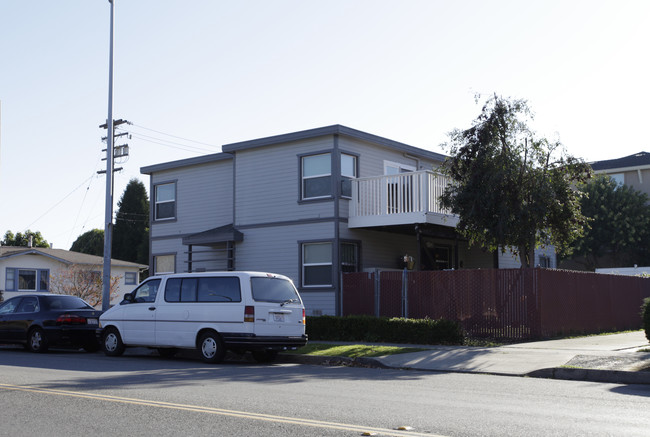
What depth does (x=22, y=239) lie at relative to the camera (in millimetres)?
59438

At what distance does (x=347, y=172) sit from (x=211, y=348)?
32.8ft

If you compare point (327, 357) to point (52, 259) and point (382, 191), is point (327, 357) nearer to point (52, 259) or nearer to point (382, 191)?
point (382, 191)

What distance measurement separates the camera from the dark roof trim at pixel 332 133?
75.2ft

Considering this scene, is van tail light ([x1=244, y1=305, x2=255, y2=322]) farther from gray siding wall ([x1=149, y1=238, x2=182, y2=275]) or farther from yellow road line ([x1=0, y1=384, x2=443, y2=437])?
gray siding wall ([x1=149, y1=238, x2=182, y2=275])

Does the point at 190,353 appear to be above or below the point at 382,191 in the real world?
below

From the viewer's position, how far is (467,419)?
7.84 m

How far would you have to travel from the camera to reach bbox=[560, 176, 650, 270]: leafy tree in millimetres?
43656

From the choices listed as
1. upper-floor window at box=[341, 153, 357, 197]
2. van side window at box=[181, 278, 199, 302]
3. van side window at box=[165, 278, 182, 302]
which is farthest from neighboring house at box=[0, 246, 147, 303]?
van side window at box=[181, 278, 199, 302]

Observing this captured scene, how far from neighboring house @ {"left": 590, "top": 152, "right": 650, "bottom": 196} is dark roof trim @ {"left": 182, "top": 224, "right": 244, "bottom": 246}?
28.7 metres

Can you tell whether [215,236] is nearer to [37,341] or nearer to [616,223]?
[37,341]

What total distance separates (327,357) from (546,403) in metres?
6.71

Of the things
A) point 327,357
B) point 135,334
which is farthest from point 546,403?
point 135,334

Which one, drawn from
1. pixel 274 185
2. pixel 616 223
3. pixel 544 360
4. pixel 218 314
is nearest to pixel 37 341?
pixel 218 314

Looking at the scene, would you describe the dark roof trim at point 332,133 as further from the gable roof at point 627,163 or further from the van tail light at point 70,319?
the gable roof at point 627,163
